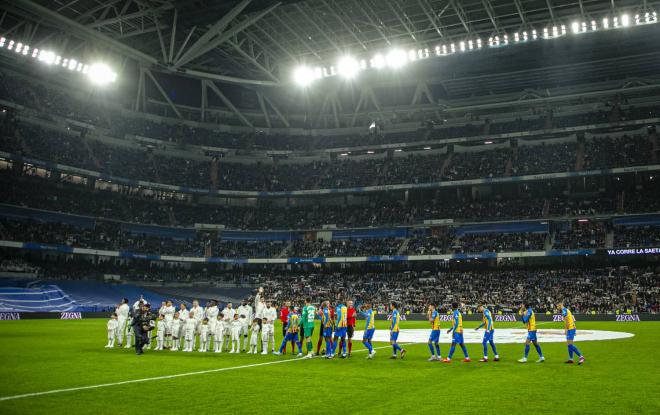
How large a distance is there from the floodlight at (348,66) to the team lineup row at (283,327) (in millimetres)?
37917

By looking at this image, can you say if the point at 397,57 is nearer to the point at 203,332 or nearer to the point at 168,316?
the point at 168,316

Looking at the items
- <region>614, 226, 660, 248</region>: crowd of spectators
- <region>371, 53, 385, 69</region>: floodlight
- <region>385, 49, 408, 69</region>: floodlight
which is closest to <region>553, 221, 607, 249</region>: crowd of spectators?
<region>614, 226, 660, 248</region>: crowd of spectators

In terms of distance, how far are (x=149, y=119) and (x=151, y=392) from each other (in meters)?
68.0

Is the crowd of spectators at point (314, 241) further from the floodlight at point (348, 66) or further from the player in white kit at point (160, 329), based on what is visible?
the player in white kit at point (160, 329)

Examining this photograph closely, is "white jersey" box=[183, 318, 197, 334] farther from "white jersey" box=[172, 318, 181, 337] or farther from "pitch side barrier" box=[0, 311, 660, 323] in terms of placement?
"pitch side barrier" box=[0, 311, 660, 323]

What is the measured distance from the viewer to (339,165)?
78875 millimetres

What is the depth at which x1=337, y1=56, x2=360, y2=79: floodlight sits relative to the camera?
2267 inches

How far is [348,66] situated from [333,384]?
47868 mm

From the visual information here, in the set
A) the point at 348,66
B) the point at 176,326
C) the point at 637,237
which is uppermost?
the point at 348,66

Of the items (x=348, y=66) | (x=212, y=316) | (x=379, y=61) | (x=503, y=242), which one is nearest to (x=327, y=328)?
(x=212, y=316)

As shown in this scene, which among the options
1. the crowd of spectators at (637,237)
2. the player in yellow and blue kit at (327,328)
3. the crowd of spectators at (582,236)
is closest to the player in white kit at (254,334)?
the player in yellow and blue kit at (327,328)

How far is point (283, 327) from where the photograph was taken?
74.4ft

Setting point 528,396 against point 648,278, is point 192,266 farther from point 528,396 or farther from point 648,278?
point 528,396

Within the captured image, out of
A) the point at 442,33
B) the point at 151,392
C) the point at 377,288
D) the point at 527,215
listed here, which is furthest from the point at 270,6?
the point at 151,392
